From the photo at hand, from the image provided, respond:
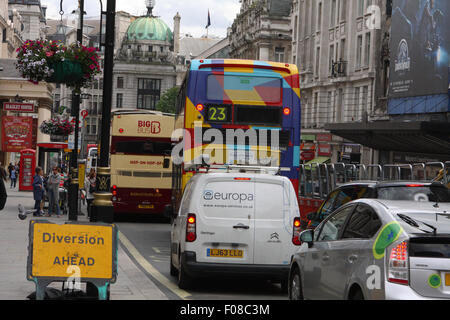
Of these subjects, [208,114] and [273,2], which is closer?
[208,114]

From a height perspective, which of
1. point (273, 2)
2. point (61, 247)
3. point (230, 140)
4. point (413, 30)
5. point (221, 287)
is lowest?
point (221, 287)

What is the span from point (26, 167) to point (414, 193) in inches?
1430

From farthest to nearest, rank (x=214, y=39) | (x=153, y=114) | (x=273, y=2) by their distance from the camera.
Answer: (x=214, y=39), (x=273, y=2), (x=153, y=114)

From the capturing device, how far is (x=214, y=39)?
187 m

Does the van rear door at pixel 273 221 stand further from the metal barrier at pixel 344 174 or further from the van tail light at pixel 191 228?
the metal barrier at pixel 344 174

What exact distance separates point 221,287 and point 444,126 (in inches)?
914

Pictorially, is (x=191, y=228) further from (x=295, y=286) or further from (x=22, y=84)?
(x=22, y=84)

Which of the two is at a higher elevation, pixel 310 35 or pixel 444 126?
pixel 310 35

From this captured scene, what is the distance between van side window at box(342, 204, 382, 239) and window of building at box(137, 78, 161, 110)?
589 feet

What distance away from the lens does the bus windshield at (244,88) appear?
1856cm

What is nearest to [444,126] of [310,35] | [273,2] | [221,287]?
[221,287]

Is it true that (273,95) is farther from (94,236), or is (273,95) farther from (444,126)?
(444,126)

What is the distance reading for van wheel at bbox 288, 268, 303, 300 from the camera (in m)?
10.2

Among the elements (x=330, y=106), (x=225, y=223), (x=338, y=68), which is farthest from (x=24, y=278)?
(x=330, y=106)
